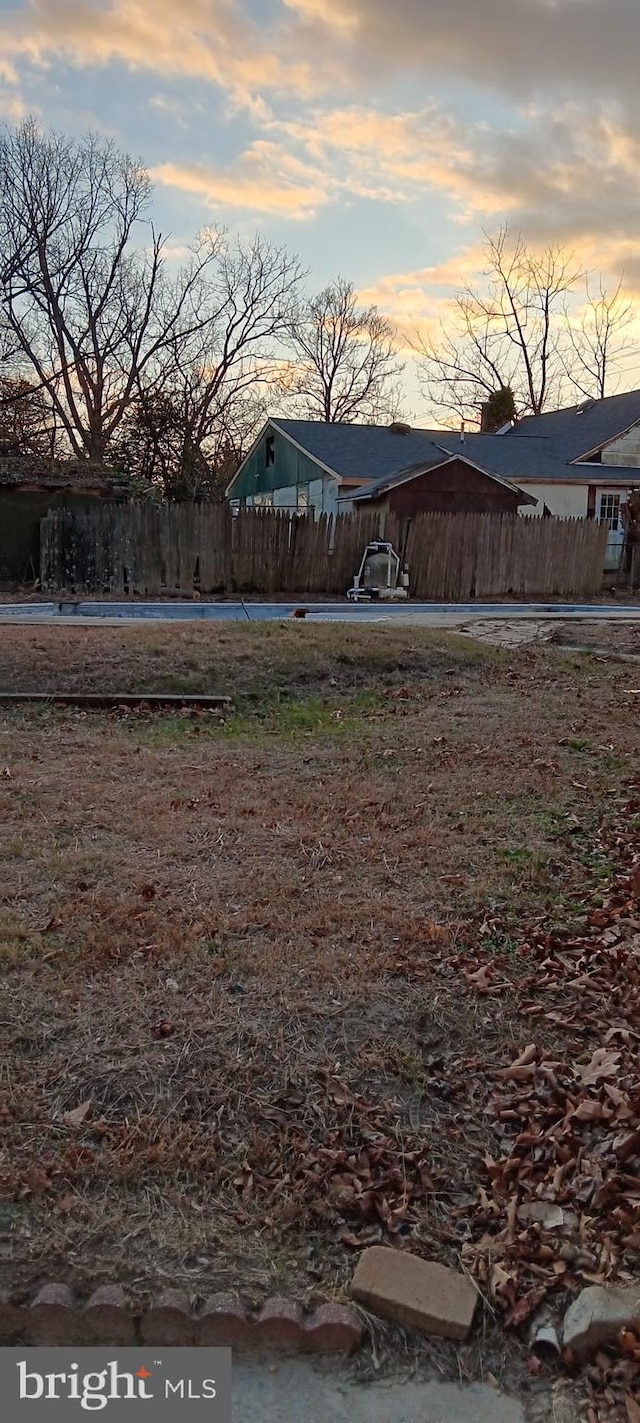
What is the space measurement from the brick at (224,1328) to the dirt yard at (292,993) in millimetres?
59

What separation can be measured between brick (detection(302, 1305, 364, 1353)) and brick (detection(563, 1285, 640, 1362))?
15.5 inches

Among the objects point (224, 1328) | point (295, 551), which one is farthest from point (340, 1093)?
point (295, 551)

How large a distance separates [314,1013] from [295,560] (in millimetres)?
14401

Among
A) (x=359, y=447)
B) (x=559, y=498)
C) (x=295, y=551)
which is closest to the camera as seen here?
(x=295, y=551)

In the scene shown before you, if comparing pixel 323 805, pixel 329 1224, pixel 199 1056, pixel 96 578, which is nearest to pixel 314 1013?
pixel 199 1056

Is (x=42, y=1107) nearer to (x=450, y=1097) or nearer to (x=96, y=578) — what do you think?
(x=450, y=1097)

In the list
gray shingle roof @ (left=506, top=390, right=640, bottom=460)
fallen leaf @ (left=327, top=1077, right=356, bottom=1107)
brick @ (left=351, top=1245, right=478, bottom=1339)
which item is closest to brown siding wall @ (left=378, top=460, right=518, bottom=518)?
gray shingle roof @ (left=506, top=390, right=640, bottom=460)

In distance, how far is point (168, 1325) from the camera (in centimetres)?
173

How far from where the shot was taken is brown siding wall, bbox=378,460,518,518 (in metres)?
19.3

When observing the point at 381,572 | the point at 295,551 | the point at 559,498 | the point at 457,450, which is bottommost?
the point at 381,572

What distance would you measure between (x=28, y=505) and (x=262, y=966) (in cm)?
1450

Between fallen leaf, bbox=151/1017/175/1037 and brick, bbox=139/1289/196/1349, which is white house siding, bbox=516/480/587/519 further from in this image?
brick, bbox=139/1289/196/1349

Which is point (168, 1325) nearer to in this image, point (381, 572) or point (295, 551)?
point (295, 551)

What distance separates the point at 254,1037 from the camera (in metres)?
2.56
